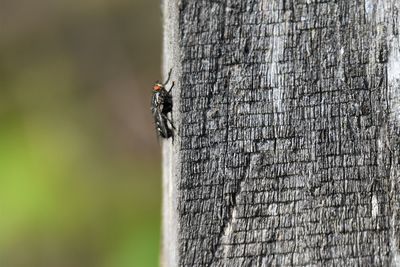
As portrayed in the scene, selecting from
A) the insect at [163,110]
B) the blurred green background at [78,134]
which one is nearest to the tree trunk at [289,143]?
the insect at [163,110]

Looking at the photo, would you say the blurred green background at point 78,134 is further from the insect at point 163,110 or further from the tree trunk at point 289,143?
the tree trunk at point 289,143

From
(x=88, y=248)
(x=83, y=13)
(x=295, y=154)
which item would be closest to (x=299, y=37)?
(x=295, y=154)

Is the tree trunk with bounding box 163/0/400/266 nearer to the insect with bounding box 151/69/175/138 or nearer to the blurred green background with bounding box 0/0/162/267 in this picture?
the insect with bounding box 151/69/175/138

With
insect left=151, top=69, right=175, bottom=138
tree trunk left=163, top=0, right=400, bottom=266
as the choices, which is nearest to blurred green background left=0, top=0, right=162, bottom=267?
insect left=151, top=69, right=175, bottom=138

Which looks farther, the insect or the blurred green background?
the blurred green background

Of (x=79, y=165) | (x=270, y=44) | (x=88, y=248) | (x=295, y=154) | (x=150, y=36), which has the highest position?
(x=270, y=44)

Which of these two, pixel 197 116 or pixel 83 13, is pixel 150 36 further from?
pixel 197 116

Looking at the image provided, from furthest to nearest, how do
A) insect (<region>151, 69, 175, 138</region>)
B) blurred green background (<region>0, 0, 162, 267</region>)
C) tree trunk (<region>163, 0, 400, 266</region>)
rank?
blurred green background (<region>0, 0, 162, 267</region>)
insect (<region>151, 69, 175, 138</region>)
tree trunk (<region>163, 0, 400, 266</region>)
